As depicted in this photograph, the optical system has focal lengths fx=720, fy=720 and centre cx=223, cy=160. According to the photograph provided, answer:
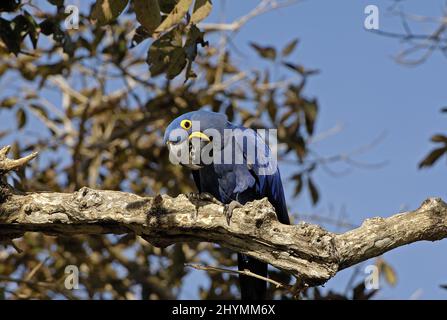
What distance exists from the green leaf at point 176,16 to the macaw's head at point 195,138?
0.67 m

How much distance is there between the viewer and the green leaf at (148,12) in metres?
4.36

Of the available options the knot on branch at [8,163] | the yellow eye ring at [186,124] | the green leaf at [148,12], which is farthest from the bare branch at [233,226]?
the green leaf at [148,12]

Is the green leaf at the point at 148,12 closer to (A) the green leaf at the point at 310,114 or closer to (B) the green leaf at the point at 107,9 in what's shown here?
(B) the green leaf at the point at 107,9

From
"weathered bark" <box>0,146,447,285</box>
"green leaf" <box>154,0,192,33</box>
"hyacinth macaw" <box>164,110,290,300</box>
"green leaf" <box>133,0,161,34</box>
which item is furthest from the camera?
"hyacinth macaw" <box>164,110,290,300</box>

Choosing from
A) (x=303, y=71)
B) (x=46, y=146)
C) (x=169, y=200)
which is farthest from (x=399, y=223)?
(x=46, y=146)

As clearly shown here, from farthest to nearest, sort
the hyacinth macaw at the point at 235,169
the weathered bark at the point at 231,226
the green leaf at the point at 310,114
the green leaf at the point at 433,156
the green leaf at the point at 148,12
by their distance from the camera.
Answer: the green leaf at the point at 310,114
the green leaf at the point at 433,156
the hyacinth macaw at the point at 235,169
the green leaf at the point at 148,12
the weathered bark at the point at 231,226

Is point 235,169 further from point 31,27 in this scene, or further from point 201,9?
point 31,27

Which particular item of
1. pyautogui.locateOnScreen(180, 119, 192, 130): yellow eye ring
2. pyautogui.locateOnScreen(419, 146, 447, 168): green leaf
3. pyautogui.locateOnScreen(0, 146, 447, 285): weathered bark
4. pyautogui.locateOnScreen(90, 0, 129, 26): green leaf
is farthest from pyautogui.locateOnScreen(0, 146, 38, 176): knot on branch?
pyautogui.locateOnScreen(419, 146, 447, 168): green leaf

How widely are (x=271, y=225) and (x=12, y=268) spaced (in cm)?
437

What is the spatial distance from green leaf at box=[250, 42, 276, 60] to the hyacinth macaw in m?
2.08

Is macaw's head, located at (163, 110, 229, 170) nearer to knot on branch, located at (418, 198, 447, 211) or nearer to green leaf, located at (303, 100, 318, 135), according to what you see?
knot on branch, located at (418, 198, 447, 211)

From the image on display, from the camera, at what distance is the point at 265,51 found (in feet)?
23.7

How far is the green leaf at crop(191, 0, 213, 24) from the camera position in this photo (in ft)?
14.9

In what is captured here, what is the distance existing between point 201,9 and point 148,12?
372mm
